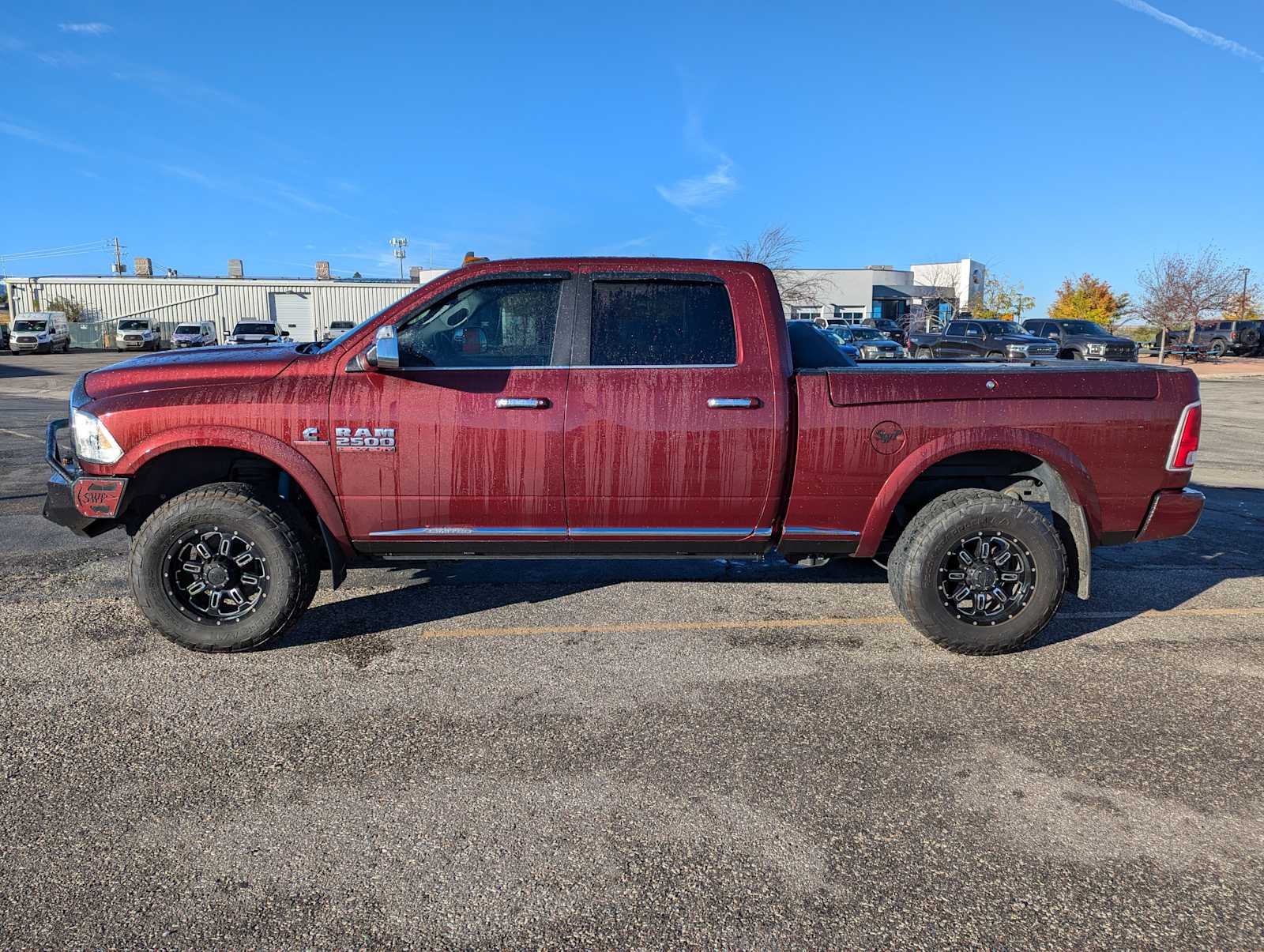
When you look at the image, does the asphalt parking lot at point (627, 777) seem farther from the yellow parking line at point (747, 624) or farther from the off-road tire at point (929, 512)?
the off-road tire at point (929, 512)

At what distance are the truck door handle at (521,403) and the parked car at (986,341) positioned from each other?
2305 cm

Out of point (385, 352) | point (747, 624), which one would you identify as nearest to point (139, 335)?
point (385, 352)

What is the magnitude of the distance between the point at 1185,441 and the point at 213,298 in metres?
62.2

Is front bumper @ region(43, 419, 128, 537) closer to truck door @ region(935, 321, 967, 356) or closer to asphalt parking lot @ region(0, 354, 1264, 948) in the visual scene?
asphalt parking lot @ region(0, 354, 1264, 948)

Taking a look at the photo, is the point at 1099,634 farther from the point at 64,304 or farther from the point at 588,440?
the point at 64,304

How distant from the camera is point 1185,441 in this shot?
13.4 feet

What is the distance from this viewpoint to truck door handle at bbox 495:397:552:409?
3926mm

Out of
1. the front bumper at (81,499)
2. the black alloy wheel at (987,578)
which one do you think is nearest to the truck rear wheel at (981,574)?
the black alloy wheel at (987,578)

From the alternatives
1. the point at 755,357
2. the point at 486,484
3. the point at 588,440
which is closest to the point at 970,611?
the point at 755,357

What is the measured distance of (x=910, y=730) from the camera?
11.0 feet

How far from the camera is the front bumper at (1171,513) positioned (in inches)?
164

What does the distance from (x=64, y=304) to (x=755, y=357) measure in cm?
6587

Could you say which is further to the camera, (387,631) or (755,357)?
(387,631)

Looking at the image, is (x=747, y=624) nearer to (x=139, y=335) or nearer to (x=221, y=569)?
(x=221, y=569)
